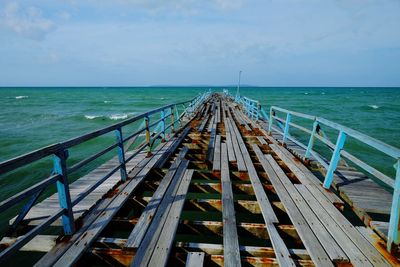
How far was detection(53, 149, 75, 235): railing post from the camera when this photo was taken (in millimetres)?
2688

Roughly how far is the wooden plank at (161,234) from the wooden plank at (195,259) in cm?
24

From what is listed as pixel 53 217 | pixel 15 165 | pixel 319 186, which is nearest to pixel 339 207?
pixel 319 186

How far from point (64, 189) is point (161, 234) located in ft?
4.27

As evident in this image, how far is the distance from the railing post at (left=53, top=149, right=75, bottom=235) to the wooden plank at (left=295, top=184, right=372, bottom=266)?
3322mm

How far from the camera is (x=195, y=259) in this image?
251 cm

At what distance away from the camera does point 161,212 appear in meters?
3.38

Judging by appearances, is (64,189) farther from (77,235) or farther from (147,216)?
(147,216)

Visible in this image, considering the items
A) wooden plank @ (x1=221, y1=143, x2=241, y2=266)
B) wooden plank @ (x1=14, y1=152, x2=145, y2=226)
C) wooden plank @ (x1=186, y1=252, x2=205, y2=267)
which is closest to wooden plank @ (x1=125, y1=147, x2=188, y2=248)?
wooden plank @ (x1=186, y1=252, x2=205, y2=267)

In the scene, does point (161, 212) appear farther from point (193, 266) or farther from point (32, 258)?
point (32, 258)

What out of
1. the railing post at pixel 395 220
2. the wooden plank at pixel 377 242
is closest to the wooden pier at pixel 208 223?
the wooden plank at pixel 377 242

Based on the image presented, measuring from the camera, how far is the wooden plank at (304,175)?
403 centimetres

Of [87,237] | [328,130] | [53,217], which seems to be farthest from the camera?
[328,130]

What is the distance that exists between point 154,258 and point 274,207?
85.2 inches

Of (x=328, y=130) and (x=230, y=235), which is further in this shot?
(x=328, y=130)
